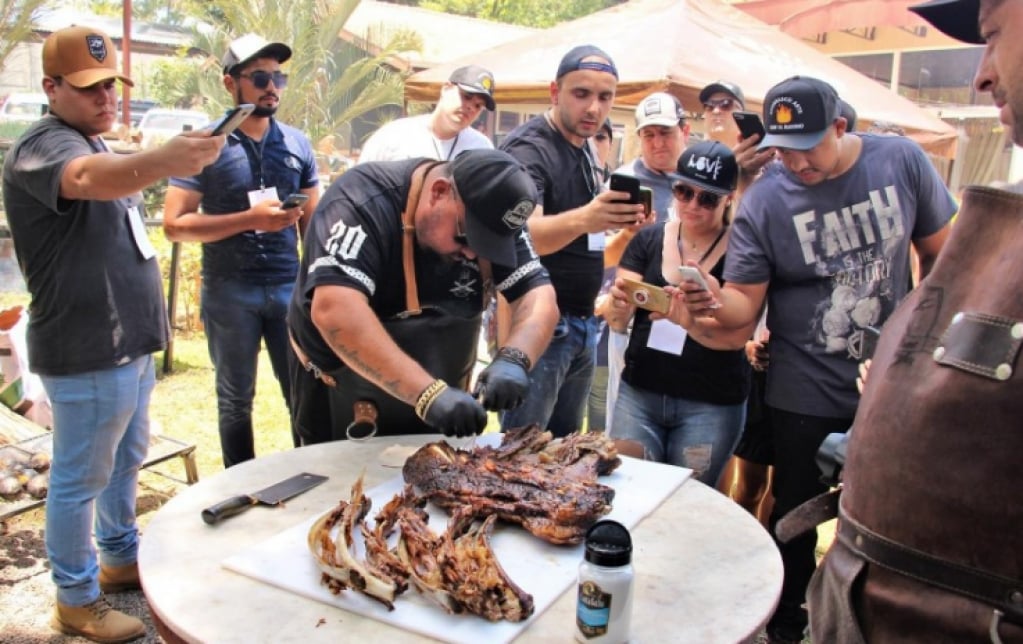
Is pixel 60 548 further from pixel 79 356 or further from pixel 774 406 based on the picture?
pixel 774 406

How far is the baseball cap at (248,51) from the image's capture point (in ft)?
13.0

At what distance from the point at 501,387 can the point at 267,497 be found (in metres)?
0.75

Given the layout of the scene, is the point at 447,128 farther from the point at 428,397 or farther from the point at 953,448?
the point at 953,448

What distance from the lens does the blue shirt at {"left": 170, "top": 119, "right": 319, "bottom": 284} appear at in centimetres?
395

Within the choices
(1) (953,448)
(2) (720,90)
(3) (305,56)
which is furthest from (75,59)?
(3) (305,56)

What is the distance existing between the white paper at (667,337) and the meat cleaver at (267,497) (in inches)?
59.6

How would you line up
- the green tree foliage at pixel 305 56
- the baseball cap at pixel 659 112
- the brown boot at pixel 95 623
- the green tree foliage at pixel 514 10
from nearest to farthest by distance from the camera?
1. the brown boot at pixel 95 623
2. the baseball cap at pixel 659 112
3. the green tree foliage at pixel 305 56
4. the green tree foliage at pixel 514 10

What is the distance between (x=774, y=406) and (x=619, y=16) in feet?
19.6

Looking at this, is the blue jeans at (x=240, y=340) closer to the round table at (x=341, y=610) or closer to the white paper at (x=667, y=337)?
the round table at (x=341, y=610)

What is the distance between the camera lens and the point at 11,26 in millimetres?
9164

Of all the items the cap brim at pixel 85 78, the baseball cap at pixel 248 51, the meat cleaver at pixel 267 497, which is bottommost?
the meat cleaver at pixel 267 497

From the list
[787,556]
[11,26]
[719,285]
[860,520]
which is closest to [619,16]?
[719,285]

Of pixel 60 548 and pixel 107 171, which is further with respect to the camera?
pixel 60 548

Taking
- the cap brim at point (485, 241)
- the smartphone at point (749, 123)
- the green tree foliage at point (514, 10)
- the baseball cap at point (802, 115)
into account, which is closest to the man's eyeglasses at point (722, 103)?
the smartphone at point (749, 123)
